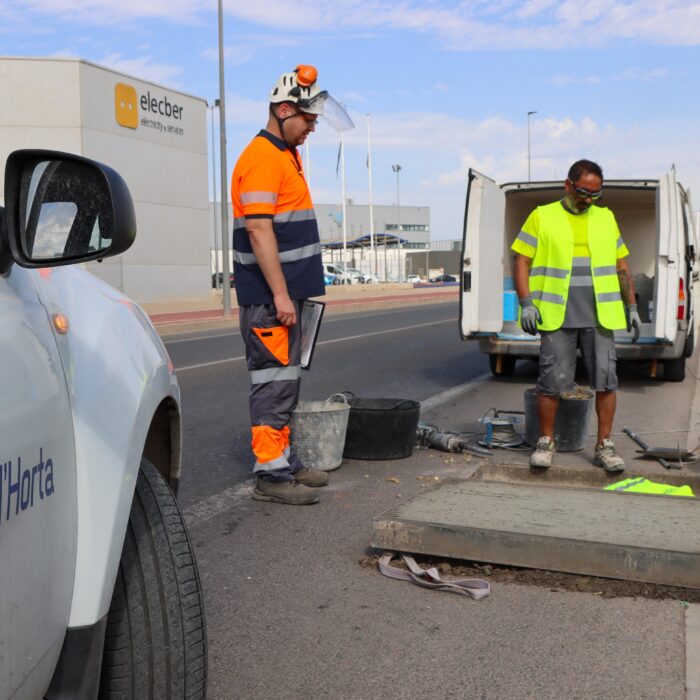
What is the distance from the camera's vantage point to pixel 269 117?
209 inches

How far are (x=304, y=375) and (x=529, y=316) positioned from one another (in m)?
5.35

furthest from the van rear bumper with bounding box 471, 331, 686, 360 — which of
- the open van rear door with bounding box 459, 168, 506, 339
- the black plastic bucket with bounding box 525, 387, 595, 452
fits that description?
the black plastic bucket with bounding box 525, 387, 595, 452

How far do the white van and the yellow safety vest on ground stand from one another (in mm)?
4008

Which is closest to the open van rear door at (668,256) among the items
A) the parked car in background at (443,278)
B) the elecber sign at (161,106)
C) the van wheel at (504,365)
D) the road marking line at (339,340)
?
the van wheel at (504,365)

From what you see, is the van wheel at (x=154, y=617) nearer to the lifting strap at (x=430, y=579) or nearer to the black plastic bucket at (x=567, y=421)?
the lifting strap at (x=430, y=579)

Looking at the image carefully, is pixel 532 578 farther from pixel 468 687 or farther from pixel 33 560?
pixel 33 560

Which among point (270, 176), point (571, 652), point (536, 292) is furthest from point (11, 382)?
point (536, 292)

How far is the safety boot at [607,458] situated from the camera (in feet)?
19.2

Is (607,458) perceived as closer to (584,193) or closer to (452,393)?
(584,193)

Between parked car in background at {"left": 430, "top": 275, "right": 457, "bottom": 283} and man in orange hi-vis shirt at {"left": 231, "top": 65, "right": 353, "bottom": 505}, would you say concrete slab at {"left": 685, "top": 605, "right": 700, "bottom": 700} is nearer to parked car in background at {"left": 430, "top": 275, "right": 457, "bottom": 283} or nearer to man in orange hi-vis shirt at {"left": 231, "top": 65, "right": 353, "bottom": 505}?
man in orange hi-vis shirt at {"left": 231, "top": 65, "right": 353, "bottom": 505}

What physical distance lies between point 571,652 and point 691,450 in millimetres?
3630

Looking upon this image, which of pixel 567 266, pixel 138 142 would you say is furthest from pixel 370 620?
pixel 138 142

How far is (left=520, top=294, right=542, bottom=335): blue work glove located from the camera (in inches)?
245

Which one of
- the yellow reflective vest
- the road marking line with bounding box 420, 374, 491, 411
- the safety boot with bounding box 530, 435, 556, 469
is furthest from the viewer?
the road marking line with bounding box 420, 374, 491, 411
